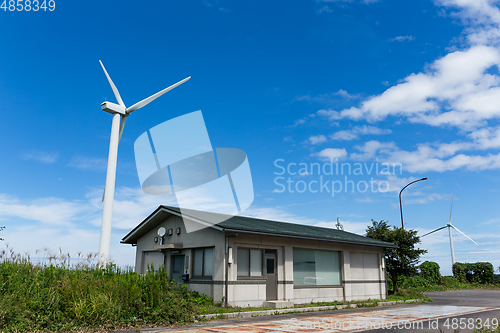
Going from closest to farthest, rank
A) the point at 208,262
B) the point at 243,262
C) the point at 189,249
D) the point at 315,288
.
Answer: the point at 243,262 → the point at 208,262 → the point at 189,249 → the point at 315,288

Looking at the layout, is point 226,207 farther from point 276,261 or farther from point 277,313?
point 277,313

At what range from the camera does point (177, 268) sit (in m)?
19.5

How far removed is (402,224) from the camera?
95.2 ft

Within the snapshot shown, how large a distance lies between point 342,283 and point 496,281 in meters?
33.9

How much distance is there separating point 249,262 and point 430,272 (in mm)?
31252

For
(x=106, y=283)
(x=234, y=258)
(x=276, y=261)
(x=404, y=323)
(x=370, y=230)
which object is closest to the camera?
(x=106, y=283)

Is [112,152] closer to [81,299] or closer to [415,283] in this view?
[81,299]

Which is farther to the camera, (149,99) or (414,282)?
(414,282)

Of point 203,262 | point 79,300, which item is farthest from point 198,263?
point 79,300

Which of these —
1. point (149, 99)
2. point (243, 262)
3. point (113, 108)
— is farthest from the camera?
point (149, 99)

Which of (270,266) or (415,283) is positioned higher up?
(270,266)

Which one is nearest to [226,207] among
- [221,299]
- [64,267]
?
[221,299]

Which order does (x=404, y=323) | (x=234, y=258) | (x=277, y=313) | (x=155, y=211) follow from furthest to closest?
(x=155, y=211)
(x=234, y=258)
(x=277, y=313)
(x=404, y=323)

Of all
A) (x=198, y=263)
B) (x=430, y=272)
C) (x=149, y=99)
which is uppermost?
(x=149, y=99)
